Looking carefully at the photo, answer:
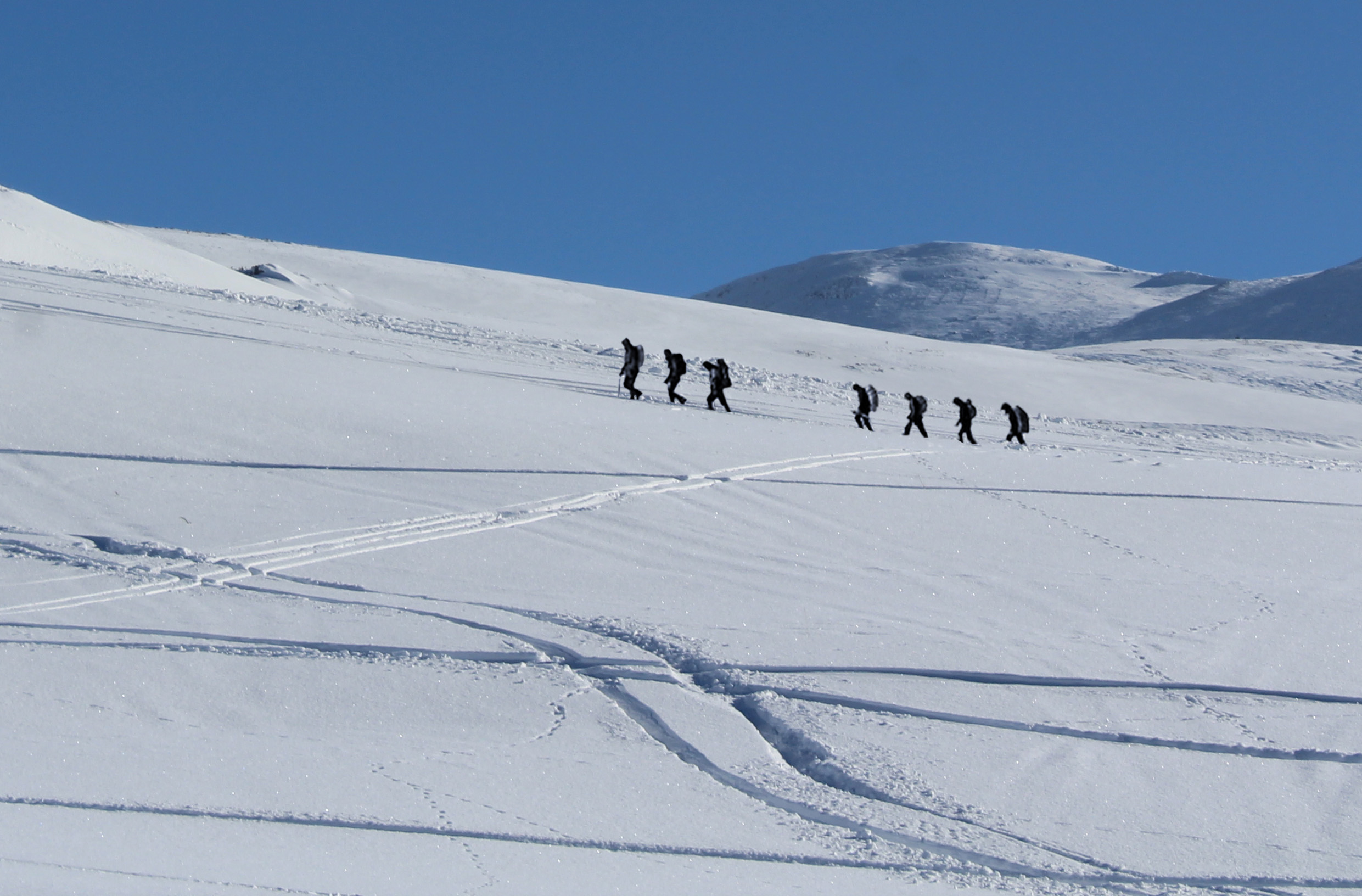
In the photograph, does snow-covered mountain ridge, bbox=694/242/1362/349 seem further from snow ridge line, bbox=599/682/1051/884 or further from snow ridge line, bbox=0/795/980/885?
snow ridge line, bbox=0/795/980/885

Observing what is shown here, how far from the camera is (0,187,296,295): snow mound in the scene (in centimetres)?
2964

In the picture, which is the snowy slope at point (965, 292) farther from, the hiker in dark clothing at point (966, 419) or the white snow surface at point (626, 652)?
the white snow surface at point (626, 652)

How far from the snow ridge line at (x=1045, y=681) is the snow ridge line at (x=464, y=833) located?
2.00 meters

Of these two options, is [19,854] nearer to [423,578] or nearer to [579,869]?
[579,869]

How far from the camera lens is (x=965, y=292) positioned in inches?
4899

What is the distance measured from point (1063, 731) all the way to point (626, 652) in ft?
7.07

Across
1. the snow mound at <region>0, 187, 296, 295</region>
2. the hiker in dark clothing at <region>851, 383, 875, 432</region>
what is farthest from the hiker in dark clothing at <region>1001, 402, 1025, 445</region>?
the snow mound at <region>0, 187, 296, 295</region>

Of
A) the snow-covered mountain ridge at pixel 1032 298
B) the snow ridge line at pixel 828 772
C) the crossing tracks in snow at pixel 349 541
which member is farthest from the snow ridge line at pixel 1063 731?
the snow-covered mountain ridge at pixel 1032 298

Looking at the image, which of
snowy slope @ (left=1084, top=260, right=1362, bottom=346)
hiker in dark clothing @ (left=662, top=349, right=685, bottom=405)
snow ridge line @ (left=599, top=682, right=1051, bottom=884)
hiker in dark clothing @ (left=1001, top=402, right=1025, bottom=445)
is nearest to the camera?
snow ridge line @ (left=599, top=682, right=1051, bottom=884)

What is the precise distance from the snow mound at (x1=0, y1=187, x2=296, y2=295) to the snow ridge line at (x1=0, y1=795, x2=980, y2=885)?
24705 millimetres

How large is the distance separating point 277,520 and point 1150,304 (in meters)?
120

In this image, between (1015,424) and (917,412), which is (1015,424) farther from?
(917,412)

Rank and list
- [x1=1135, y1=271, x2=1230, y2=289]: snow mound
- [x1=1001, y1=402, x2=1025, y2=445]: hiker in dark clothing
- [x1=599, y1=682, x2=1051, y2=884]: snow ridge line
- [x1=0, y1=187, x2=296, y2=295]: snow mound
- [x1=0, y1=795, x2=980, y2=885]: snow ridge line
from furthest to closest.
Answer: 1. [x1=1135, y1=271, x2=1230, y2=289]: snow mound
2. [x1=0, y1=187, x2=296, y2=295]: snow mound
3. [x1=1001, y1=402, x2=1025, y2=445]: hiker in dark clothing
4. [x1=599, y1=682, x2=1051, y2=884]: snow ridge line
5. [x1=0, y1=795, x2=980, y2=885]: snow ridge line

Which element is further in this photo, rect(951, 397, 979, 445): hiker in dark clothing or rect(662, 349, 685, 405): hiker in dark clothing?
rect(662, 349, 685, 405): hiker in dark clothing
